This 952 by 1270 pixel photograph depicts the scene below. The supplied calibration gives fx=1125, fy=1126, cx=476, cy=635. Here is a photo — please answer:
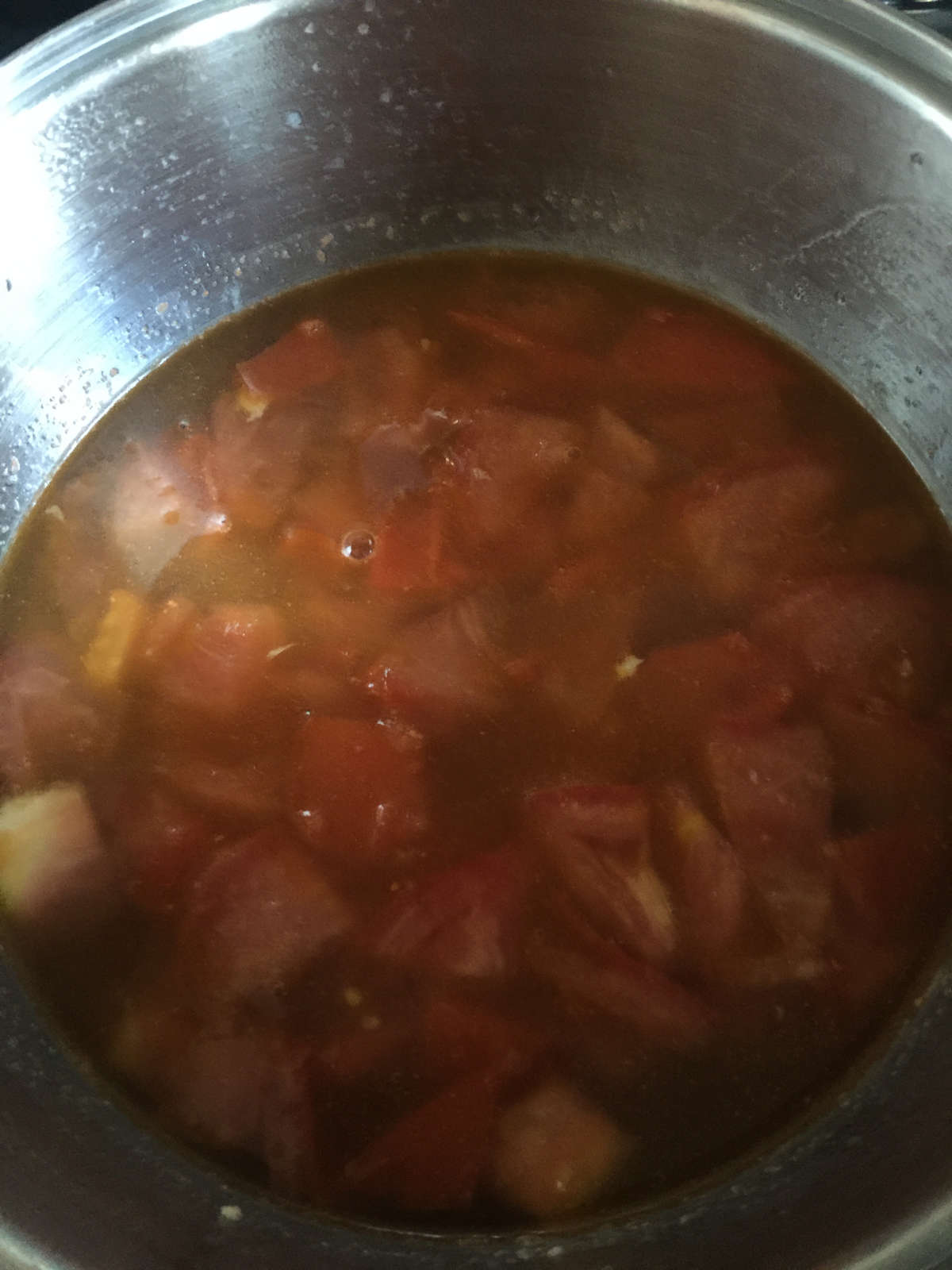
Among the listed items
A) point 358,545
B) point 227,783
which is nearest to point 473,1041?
point 227,783

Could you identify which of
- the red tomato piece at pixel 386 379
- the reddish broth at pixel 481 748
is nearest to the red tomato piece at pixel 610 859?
the reddish broth at pixel 481 748

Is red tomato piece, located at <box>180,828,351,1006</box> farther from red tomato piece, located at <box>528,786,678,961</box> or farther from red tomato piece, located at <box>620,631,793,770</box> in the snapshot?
red tomato piece, located at <box>620,631,793,770</box>

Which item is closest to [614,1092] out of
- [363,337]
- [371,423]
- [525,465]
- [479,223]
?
[525,465]

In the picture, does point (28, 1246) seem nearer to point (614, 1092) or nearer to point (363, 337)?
point (614, 1092)

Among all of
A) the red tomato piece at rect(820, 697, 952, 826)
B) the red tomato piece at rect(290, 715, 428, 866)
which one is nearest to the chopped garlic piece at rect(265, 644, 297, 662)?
the red tomato piece at rect(290, 715, 428, 866)

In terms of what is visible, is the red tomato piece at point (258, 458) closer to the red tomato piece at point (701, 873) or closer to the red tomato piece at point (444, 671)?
the red tomato piece at point (444, 671)

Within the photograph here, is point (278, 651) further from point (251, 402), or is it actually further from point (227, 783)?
point (251, 402)
